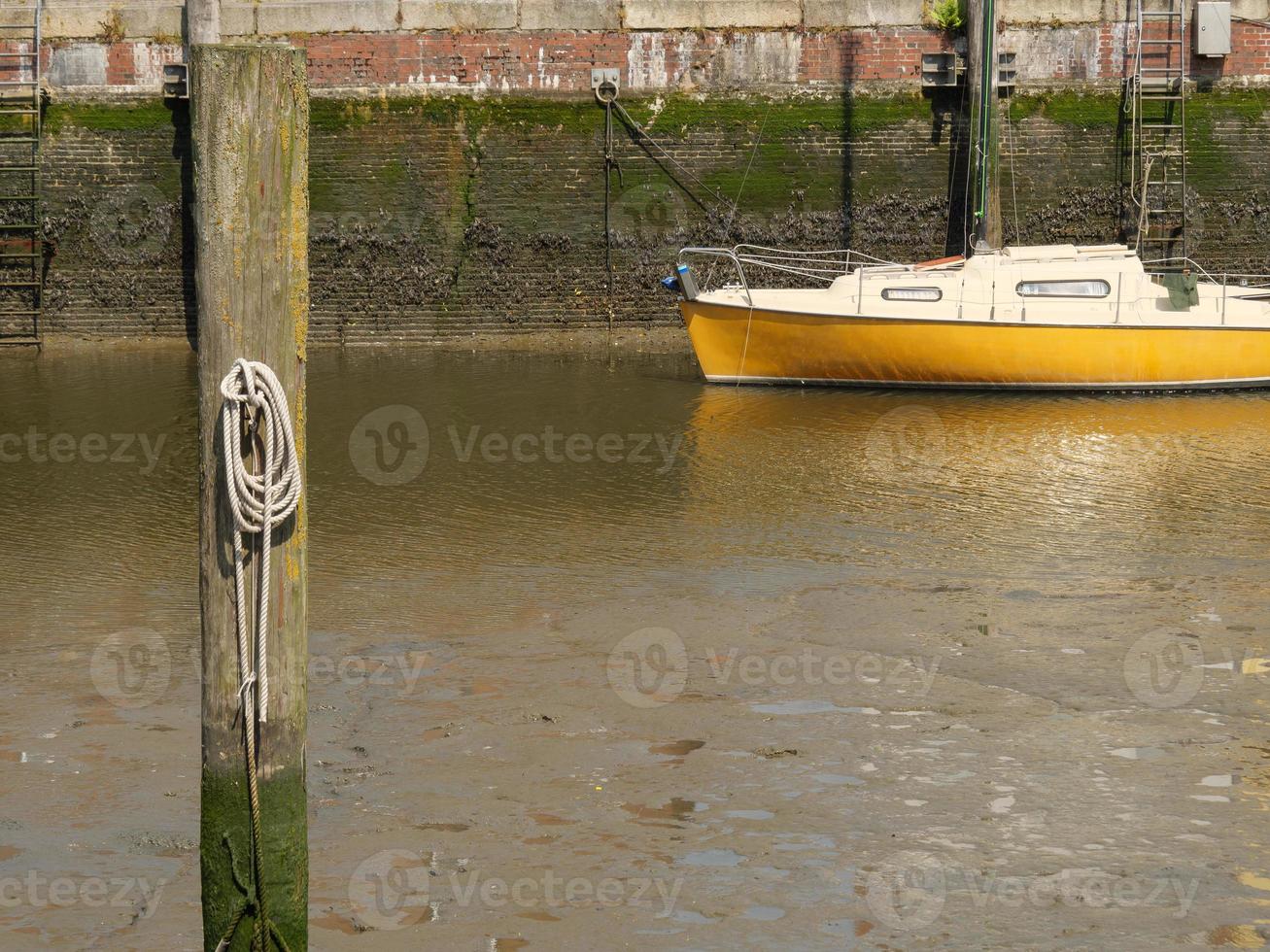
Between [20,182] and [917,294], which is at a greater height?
[20,182]

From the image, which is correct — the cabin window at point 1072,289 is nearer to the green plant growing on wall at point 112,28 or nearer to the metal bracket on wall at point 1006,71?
the metal bracket on wall at point 1006,71

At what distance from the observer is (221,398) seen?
4.41m

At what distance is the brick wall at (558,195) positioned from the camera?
61.7 feet

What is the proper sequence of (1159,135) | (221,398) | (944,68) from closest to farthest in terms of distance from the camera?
(221,398) < (944,68) < (1159,135)

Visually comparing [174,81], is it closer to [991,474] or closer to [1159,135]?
[991,474]

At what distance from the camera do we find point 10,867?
5.64m

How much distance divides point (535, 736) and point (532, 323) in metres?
12.5

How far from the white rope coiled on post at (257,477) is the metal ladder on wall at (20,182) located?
15302 millimetres

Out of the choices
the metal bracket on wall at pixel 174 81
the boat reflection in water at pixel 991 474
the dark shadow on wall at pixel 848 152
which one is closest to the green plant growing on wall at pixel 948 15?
the dark shadow on wall at pixel 848 152

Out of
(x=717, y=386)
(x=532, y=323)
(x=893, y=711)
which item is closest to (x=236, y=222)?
(x=893, y=711)

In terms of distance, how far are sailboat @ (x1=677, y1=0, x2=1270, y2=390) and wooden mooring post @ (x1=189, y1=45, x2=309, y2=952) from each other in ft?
38.3

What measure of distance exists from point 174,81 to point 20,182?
81.9 inches

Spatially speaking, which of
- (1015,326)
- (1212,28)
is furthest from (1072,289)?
(1212,28)

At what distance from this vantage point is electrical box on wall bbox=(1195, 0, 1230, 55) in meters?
18.9
